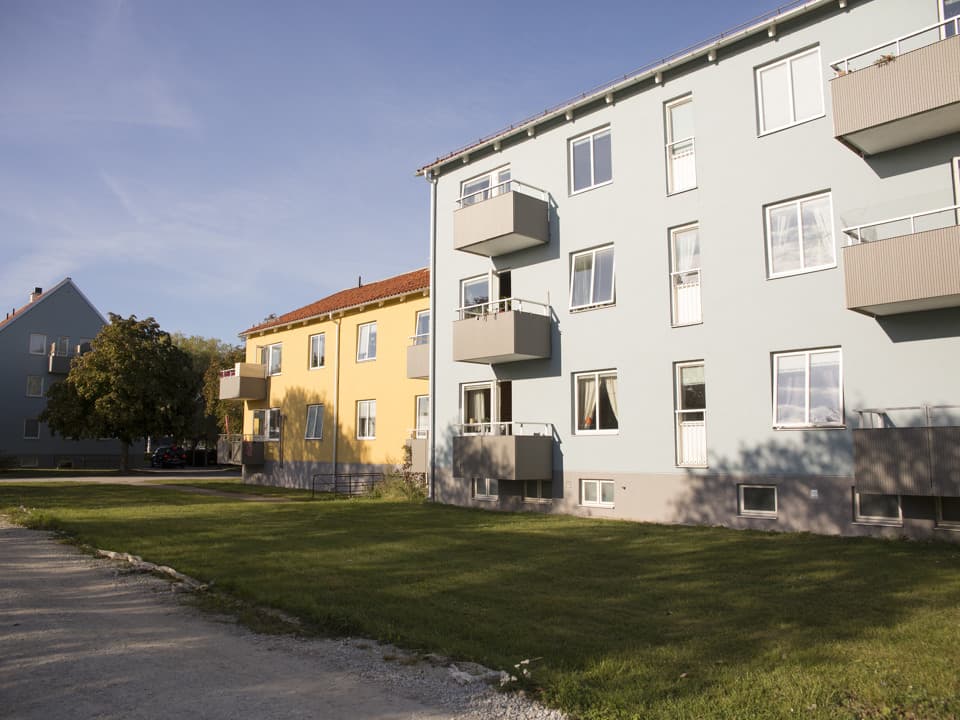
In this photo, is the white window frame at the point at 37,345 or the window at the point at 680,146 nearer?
the window at the point at 680,146

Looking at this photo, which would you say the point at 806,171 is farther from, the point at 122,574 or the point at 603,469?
the point at 122,574

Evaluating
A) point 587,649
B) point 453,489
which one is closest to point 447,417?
point 453,489

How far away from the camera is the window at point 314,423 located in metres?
33.2

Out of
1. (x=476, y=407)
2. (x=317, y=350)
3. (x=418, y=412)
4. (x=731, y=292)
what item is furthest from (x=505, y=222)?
(x=317, y=350)

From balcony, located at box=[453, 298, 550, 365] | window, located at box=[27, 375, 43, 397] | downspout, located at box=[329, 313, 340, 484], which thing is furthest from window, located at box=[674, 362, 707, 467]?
window, located at box=[27, 375, 43, 397]

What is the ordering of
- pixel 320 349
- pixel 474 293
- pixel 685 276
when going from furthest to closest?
pixel 320 349
pixel 474 293
pixel 685 276

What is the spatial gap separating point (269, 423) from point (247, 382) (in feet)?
7.24

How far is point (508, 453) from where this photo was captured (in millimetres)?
19953

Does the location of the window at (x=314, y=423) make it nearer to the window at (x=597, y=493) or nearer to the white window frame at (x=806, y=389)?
the window at (x=597, y=493)

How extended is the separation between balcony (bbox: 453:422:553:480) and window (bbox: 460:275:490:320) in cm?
357

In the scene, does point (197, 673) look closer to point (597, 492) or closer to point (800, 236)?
point (800, 236)

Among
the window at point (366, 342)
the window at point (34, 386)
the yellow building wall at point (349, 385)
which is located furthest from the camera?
the window at point (34, 386)

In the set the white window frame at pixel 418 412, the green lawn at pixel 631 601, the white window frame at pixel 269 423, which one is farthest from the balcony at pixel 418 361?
the white window frame at pixel 269 423

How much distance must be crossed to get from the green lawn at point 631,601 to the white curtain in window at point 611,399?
2.83 metres
